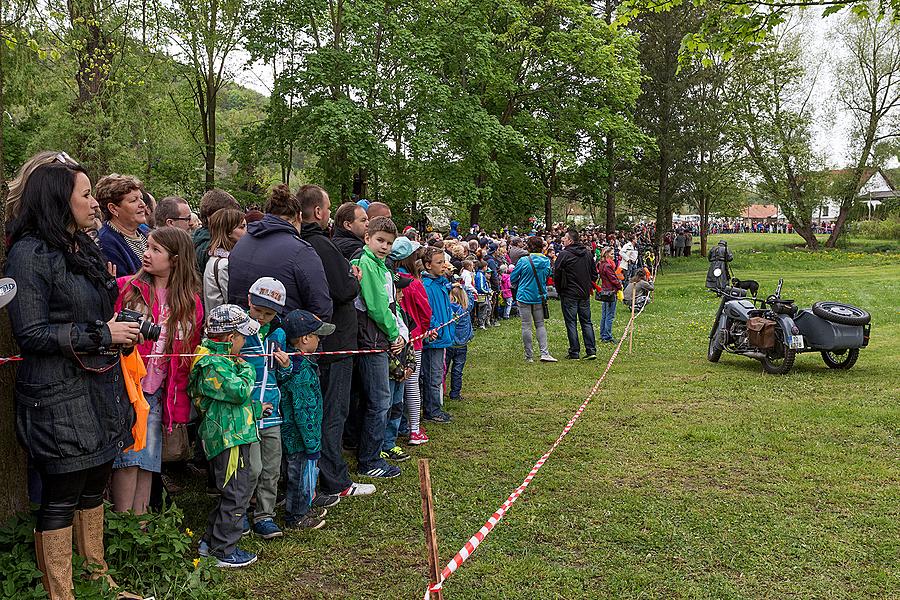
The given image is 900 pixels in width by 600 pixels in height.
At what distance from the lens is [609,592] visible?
4.21 metres

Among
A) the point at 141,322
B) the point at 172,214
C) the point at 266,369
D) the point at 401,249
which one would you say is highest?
the point at 172,214

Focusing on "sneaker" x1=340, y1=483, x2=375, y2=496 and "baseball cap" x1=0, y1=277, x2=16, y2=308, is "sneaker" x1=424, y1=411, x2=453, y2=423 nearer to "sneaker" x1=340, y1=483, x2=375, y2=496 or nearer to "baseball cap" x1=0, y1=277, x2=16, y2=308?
"sneaker" x1=340, y1=483, x2=375, y2=496

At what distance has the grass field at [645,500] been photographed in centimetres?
435

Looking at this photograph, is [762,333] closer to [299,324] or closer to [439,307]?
[439,307]

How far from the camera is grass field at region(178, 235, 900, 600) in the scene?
14.3 ft

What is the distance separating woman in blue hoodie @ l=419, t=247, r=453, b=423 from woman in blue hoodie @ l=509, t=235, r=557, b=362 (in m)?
3.46

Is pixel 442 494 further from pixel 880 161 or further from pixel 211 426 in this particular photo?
pixel 880 161

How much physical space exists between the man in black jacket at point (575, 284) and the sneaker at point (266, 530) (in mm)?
7793

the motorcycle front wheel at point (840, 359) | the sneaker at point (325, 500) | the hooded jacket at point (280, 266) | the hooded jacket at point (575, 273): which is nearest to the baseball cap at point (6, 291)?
the hooded jacket at point (280, 266)

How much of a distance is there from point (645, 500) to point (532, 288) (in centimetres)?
616

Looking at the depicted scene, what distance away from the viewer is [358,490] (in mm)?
5738

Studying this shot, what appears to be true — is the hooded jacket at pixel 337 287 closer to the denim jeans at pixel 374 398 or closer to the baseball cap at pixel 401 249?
the denim jeans at pixel 374 398

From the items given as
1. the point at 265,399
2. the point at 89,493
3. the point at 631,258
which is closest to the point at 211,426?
the point at 265,399

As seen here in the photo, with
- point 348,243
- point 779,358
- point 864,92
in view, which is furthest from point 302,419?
point 864,92
